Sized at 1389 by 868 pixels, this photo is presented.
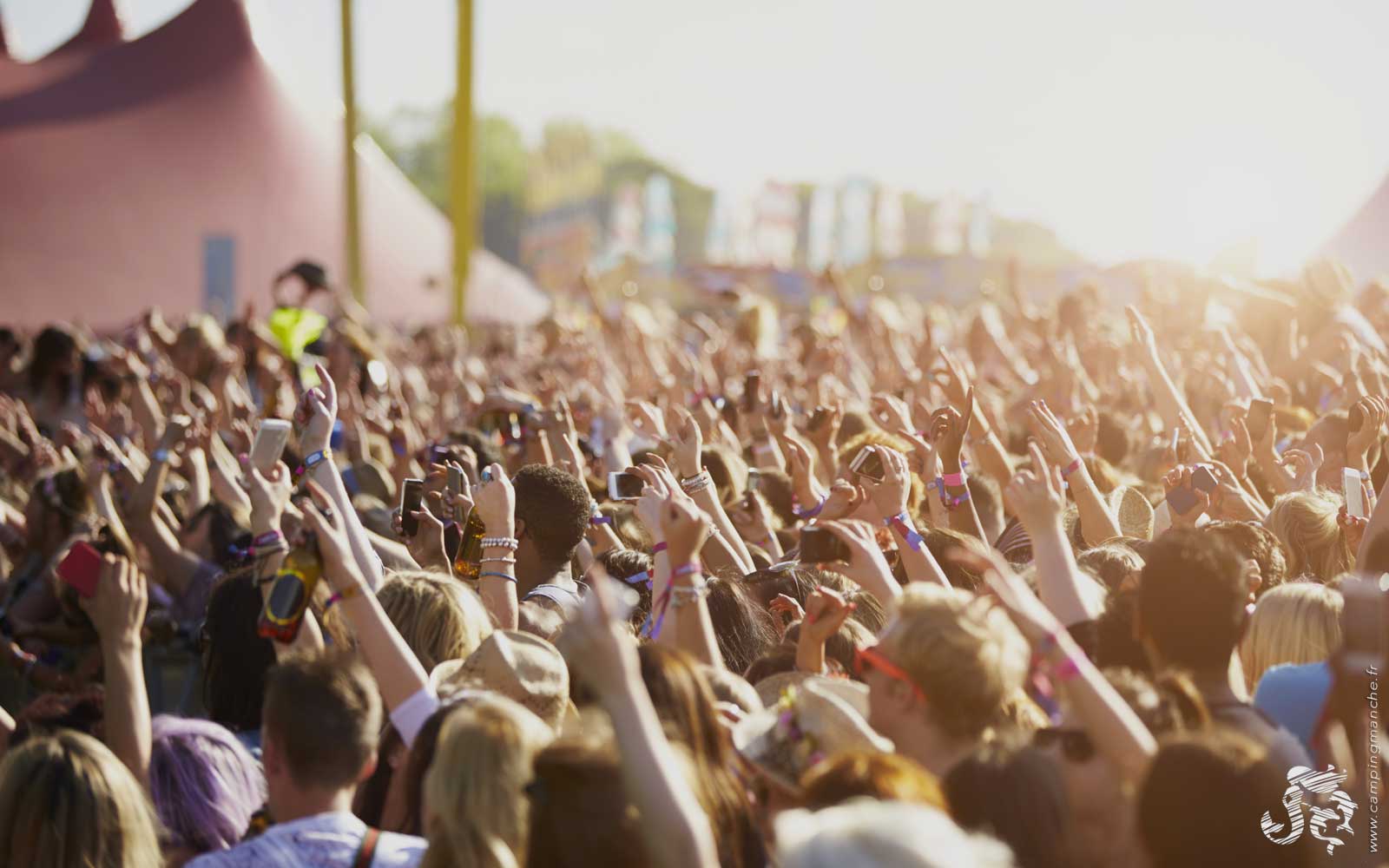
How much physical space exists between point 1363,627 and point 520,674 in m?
1.69

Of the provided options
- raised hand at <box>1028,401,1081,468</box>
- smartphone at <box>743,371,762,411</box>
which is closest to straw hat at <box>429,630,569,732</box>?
raised hand at <box>1028,401,1081,468</box>

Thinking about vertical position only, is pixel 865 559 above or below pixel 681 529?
below

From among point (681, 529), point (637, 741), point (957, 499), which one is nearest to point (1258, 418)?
point (957, 499)

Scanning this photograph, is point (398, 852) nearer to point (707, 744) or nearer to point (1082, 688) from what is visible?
point (707, 744)

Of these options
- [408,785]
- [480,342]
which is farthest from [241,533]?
[480,342]

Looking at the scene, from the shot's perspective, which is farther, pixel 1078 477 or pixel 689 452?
pixel 689 452

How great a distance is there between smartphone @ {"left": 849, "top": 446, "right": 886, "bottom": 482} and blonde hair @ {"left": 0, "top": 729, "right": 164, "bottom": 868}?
7.49 ft

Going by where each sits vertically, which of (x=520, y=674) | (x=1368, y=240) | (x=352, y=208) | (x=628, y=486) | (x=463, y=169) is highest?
(x=520, y=674)

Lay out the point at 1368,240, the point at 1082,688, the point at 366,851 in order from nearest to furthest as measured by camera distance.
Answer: the point at 1082,688
the point at 366,851
the point at 1368,240

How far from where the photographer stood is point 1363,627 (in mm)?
2588

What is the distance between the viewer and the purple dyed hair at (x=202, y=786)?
2980mm

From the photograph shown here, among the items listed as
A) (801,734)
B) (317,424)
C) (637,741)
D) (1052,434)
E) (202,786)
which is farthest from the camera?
(317,424)

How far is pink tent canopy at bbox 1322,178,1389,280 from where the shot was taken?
12.2 m

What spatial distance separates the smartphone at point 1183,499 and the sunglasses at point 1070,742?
6.71 ft
